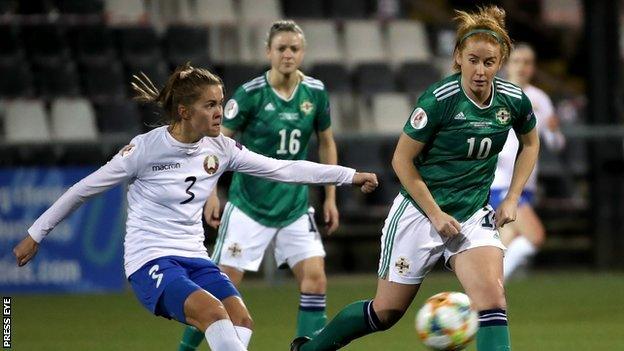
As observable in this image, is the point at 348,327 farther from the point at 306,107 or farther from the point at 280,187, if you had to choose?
the point at 306,107

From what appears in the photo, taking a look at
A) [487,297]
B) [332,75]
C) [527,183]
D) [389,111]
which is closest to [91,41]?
[332,75]

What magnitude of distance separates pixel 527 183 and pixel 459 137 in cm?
482

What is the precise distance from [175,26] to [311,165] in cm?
915

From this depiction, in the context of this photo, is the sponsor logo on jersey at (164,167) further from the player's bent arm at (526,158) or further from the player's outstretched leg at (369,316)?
the player's bent arm at (526,158)

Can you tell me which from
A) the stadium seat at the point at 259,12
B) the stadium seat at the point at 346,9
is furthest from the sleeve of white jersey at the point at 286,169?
the stadium seat at the point at 346,9

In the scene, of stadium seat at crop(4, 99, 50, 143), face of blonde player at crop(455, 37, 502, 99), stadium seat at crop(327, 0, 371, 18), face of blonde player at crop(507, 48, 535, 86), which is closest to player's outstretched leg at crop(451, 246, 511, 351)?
face of blonde player at crop(455, 37, 502, 99)

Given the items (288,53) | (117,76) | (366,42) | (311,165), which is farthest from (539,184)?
(311,165)

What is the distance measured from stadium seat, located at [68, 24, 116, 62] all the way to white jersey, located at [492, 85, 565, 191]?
16.3 feet

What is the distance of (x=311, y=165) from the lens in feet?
22.0

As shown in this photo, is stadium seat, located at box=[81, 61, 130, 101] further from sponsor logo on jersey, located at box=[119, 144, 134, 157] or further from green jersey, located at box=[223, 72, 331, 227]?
sponsor logo on jersey, located at box=[119, 144, 134, 157]

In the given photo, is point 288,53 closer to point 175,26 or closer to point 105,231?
point 105,231

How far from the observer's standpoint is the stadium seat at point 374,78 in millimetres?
16156

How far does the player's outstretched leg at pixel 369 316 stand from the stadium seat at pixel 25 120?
25.8 ft

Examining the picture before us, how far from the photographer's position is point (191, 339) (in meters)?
7.38
